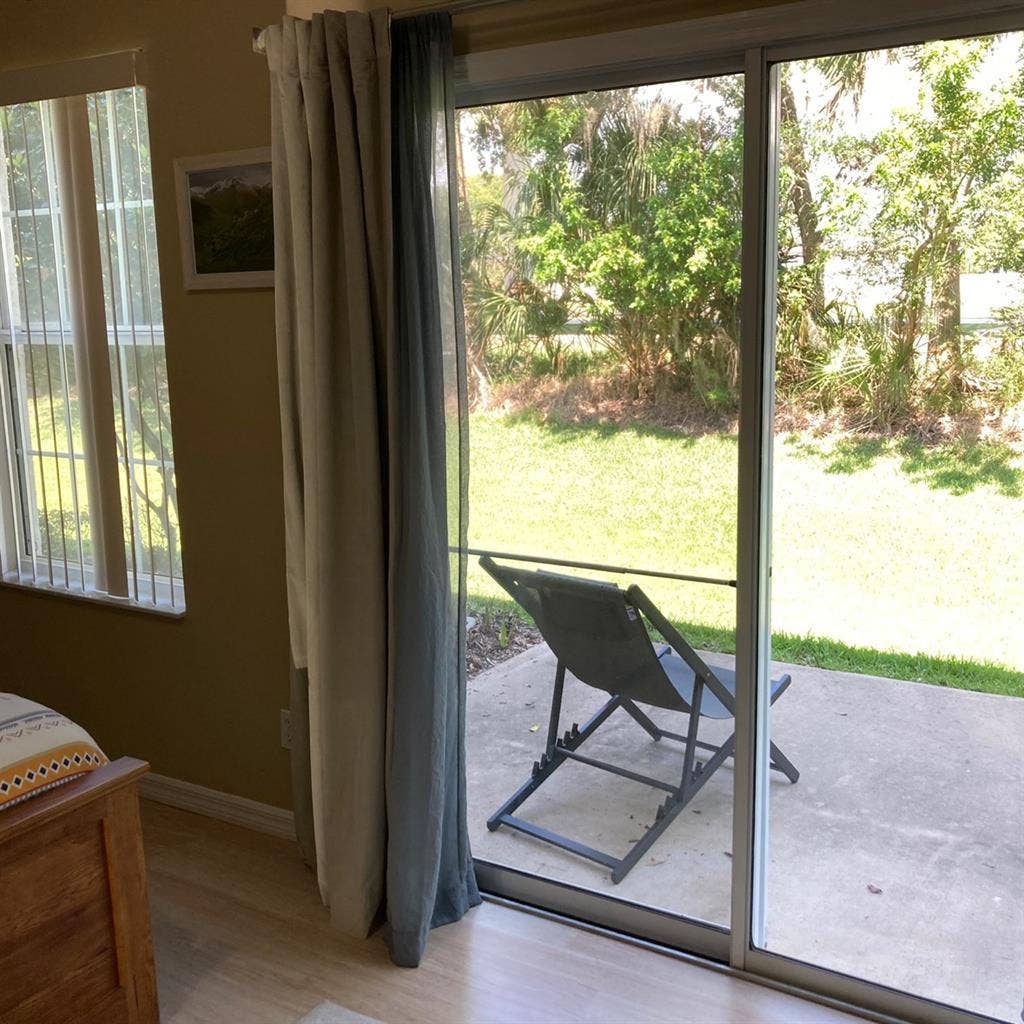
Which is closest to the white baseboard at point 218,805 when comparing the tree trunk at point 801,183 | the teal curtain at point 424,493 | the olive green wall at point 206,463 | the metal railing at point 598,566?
the olive green wall at point 206,463

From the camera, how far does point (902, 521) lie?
7.50 feet

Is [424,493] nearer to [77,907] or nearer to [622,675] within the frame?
[622,675]

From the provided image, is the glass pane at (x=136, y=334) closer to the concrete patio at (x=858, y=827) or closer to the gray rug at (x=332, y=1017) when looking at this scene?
the concrete patio at (x=858, y=827)

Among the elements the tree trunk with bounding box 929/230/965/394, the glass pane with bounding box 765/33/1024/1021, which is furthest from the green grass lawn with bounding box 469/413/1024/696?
the tree trunk with bounding box 929/230/965/394

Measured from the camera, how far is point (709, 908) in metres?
2.62

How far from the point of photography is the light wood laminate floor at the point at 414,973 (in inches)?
95.0

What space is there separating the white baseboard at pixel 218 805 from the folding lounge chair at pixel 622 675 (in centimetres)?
82

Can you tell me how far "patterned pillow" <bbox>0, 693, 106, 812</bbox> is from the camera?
83.7 inches

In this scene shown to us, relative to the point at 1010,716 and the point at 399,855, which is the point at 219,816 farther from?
the point at 1010,716

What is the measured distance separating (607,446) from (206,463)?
1216 mm

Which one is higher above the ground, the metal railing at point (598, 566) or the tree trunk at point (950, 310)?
the tree trunk at point (950, 310)

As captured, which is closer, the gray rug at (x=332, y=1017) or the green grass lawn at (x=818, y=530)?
the green grass lawn at (x=818, y=530)

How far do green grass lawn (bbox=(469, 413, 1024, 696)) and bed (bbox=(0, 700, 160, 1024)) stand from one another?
1109mm

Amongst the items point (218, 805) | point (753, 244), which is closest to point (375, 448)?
point (753, 244)
